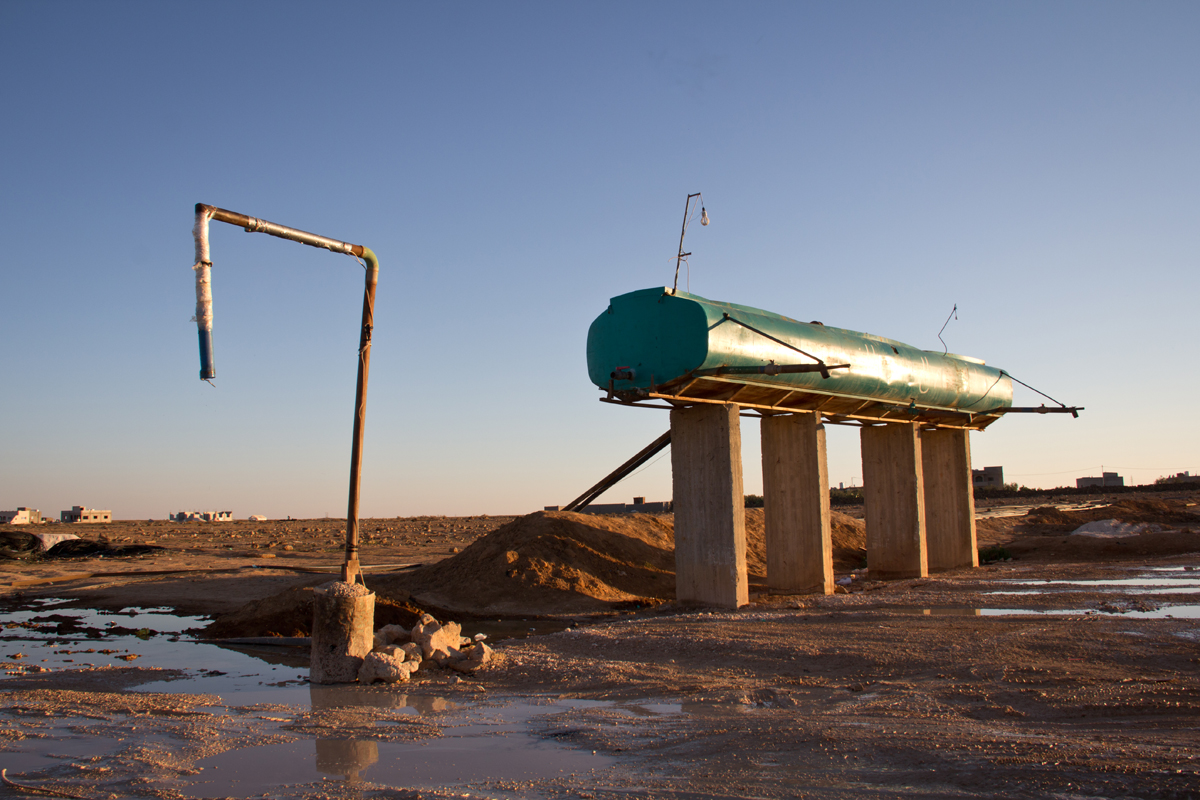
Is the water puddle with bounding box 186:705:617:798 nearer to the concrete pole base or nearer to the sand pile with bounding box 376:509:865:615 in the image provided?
the concrete pole base

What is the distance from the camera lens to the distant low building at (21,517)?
60719 mm

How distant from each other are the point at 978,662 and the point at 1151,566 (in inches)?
549

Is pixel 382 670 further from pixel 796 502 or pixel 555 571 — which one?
pixel 796 502

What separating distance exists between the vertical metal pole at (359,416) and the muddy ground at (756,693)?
1.52 meters

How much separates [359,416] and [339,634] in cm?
229

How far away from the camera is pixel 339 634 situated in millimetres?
9031

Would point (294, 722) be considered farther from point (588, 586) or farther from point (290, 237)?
point (588, 586)

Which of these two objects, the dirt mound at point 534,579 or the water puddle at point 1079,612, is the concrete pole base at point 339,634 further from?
the water puddle at point 1079,612

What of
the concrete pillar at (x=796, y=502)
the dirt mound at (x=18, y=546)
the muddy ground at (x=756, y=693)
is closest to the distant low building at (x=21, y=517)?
the dirt mound at (x=18, y=546)

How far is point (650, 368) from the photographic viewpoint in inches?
559

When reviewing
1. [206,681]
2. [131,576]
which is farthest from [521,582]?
[131,576]

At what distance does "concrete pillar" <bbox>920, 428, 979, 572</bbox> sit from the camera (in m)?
22.1

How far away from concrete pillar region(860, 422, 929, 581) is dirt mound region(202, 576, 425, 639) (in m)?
11.5

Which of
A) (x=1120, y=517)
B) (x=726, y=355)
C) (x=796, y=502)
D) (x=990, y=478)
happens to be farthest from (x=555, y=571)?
(x=990, y=478)
